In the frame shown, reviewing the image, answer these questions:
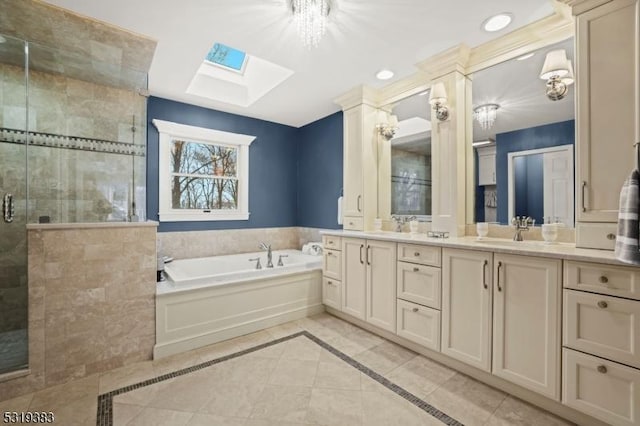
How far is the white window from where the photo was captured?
3545 millimetres

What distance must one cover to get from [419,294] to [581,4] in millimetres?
2184

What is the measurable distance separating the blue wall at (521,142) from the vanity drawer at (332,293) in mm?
1691

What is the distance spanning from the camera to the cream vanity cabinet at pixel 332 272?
315cm

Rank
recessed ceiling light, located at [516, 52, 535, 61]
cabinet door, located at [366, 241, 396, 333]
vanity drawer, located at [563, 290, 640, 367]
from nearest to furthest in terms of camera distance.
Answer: vanity drawer, located at [563, 290, 640, 367] < recessed ceiling light, located at [516, 52, 535, 61] < cabinet door, located at [366, 241, 396, 333]

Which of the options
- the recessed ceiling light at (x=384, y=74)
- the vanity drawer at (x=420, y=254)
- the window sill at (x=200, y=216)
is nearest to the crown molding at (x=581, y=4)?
the recessed ceiling light at (x=384, y=74)

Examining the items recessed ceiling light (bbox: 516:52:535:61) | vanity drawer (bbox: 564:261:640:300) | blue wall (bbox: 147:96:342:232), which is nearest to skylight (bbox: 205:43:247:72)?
blue wall (bbox: 147:96:342:232)

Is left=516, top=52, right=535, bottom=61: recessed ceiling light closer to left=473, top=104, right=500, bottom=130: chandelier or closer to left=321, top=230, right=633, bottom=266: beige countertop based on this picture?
left=473, top=104, right=500, bottom=130: chandelier

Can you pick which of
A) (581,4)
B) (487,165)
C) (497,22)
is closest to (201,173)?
(487,165)

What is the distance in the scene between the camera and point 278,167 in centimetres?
452

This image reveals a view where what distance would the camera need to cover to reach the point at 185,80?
303cm

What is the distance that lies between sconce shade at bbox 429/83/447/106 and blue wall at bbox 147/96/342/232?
60.2 inches

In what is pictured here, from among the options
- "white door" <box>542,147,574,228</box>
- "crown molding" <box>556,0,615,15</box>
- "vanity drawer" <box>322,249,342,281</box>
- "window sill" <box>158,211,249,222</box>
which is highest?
"crown molding" <box>556,0,615,15</box>

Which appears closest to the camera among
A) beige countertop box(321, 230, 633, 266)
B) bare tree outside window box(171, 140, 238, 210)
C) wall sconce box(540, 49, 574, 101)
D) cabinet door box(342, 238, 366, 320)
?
beige countertop box(321, 230, 633, 266)

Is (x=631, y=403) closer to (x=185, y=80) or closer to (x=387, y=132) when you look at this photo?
(x=387, y=132)
